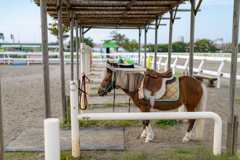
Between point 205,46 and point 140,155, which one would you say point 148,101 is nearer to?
point 140,155

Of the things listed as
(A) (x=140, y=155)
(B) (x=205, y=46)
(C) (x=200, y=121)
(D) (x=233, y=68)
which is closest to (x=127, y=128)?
(A) (x=140, y=155)

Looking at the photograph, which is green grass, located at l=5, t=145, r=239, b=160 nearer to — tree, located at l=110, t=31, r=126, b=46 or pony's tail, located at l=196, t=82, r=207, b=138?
pony's tail, located at l=196, t=82, r=207, b=138

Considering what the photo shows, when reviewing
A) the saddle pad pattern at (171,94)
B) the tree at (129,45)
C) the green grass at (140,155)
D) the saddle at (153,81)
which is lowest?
the green grass at (140,155)

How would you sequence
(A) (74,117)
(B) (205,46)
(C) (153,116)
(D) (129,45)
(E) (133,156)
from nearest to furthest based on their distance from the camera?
1. (C) (153,116)
2. (A) (74,117)
3. (E) (133,156)
4. (D) (129,45)
5. (B) (205,46)

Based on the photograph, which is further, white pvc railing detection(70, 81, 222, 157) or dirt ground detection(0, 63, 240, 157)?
dirt ground detection(0, 63, 240, 157)

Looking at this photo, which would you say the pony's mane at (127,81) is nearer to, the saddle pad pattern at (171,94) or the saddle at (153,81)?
the saddle at (153,81)

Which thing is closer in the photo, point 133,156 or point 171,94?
point 133,156

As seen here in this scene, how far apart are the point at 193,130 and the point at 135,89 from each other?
140 cm

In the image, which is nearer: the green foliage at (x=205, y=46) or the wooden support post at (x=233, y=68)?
the wooden support post at (x=233, y=68)

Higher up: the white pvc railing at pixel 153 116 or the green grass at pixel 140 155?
the white pvc railing at pixel 153 116

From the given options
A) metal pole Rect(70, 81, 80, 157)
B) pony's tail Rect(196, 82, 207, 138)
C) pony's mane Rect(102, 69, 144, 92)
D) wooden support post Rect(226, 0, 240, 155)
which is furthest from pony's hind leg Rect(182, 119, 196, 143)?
metal pole Rect(70, 81, 80, 157)

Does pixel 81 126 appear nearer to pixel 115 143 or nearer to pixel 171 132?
pixel 115 143

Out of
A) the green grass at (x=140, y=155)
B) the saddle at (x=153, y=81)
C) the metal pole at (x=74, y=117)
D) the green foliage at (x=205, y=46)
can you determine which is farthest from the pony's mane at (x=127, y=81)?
the green foliage at (x=205, y=46)

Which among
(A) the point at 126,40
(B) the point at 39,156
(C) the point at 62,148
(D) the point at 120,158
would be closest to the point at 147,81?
(D) the point at 120,158
